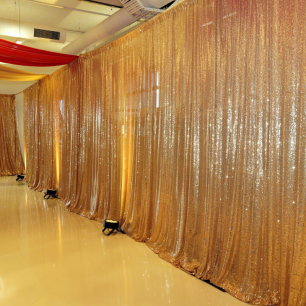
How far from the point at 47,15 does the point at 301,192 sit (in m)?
4.89

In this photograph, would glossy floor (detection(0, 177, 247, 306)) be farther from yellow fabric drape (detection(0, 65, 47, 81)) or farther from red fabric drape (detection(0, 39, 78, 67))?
yellow fabric drape (detection(0, 65, 47, 81))

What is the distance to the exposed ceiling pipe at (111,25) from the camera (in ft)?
10.7

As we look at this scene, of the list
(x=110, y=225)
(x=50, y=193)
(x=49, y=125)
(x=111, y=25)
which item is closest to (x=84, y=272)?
(x=110, y=225)

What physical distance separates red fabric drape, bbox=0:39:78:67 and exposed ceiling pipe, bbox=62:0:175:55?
14.0 inches

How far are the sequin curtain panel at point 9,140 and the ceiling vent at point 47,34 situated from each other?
6881mm

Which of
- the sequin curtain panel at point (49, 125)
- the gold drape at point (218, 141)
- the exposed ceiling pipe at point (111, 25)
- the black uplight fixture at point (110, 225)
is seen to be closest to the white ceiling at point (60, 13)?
the exposed ceiling pipe at point (111, 25)

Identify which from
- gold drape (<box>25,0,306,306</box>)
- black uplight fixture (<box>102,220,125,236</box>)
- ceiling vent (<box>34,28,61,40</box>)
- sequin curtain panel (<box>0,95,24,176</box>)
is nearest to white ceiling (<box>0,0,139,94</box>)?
ceiling vent (<box>34,28,61,40</box>)

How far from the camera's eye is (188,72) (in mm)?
3039

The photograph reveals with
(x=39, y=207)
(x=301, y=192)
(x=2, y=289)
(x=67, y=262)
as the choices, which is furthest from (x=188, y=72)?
(x=39, y=207)

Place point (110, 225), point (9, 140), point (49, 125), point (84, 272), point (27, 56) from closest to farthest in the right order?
point (84, 272)
point (110, 225)
point (27, 56)
point (49, 125)
point (9, 140)

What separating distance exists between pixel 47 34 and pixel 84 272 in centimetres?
386

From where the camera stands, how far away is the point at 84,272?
9.73 feet

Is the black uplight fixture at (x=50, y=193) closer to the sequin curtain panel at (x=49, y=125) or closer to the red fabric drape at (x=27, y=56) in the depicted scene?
the sequin curtain panel at (x=49, y=125)

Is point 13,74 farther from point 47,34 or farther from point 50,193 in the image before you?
point 50,193
